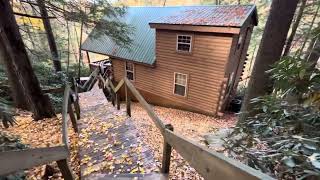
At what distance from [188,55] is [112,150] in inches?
334

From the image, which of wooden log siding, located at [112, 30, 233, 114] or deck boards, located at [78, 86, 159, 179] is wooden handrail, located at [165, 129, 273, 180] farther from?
wooden log siding, located at [112, 30, 233, 114]

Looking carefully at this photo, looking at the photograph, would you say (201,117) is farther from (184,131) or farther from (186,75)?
(184,131)

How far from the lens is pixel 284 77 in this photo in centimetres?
203

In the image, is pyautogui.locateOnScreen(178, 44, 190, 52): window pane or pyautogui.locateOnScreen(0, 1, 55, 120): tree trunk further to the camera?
pyautogui.locateOnScreen(178, 44, 190, 52): window pane

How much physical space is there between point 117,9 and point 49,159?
818 centimetres

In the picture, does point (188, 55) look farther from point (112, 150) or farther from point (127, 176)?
point (127, 176)

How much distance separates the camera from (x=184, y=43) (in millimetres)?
11305

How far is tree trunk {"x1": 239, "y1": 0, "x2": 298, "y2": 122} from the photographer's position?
14.5ft

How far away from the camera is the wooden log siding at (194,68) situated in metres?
10.5

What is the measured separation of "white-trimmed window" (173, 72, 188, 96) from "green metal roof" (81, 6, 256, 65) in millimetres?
1755

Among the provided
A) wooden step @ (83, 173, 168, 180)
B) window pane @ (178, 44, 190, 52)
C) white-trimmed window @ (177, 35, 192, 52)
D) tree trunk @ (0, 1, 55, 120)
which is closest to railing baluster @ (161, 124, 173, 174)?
wooden step @ (83, 173, 168, 180)

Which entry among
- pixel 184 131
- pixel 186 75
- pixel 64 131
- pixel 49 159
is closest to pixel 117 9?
pixel 186 75

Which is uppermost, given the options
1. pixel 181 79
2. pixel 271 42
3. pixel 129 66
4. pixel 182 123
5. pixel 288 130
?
pixel 271 42

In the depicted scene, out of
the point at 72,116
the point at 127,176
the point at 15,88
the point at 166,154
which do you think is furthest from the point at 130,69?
the point at 166,154
